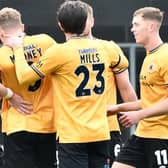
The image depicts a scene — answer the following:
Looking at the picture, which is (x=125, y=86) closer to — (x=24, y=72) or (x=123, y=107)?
(x=123, y=107)

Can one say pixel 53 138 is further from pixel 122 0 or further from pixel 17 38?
pixel 122 0

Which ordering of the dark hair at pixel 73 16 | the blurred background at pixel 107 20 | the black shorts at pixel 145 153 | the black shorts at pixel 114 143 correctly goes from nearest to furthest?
the dark hair at pixel 73 16 < the black shorts at pixel 145 153 < the black shorts at pixel 114 143 < the blurred background at pixel 107 20

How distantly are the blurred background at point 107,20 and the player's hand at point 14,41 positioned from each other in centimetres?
363

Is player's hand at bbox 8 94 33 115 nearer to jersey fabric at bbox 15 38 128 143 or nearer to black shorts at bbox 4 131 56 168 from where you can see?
black shorts at bbox 4 131 56 168

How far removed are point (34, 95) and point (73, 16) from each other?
800 millimetres

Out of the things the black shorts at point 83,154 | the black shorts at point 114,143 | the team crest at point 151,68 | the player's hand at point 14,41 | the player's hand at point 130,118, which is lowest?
the black shorts at point 114,143

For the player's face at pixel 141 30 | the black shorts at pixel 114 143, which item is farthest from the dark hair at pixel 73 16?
the black shorts at pixel 114 143

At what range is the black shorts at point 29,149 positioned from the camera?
18.9 ft

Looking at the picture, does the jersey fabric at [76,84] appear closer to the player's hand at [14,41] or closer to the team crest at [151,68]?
the player's hand at [14,41]

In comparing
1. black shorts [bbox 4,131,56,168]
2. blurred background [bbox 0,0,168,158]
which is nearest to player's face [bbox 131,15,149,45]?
black shorts [bbox 4,131,56,168]

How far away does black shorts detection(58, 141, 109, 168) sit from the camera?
5.25 m

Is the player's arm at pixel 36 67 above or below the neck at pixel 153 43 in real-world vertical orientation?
below

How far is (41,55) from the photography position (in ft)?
18.6

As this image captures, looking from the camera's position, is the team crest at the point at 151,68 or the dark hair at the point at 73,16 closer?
the dark hair at the point at 73,16
